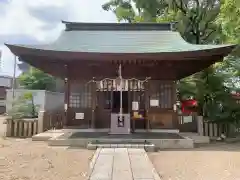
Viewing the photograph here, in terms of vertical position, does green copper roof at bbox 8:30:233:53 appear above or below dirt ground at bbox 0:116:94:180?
above

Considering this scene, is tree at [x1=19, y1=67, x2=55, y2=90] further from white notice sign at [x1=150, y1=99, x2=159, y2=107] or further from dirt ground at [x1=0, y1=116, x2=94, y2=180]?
dirt ground at [x1=0, y1=116, x2=94, y2=180]

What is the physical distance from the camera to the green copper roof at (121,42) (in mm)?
10742

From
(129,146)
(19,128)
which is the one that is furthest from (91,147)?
(19,128)

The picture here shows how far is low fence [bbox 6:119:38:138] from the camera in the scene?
12125 millimetres

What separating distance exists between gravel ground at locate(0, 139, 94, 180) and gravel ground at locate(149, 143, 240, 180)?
5.92 feet

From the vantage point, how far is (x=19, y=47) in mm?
9828

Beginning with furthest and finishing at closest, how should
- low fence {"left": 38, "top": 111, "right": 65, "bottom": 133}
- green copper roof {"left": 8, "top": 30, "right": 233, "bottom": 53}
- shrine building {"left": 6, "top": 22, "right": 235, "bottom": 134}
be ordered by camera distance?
low fence {"left": 38, "top": 111, "right": 65, "bottom": 133} → shrine building {"left": 6, "top": 22, "right": 235, "bottom": 134} → green copper roof {"left": 8, "top": 30, "right": 233, "bottom": 53}

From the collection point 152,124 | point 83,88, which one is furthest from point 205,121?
point 83,88

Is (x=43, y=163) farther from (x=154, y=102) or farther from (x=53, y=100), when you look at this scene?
(x=53, y=100)

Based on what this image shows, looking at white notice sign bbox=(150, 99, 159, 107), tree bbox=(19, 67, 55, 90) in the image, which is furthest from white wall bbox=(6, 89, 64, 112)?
white notice sign bbox=(150, 99, 159, 107)

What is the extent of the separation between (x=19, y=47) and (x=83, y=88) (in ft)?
10.5

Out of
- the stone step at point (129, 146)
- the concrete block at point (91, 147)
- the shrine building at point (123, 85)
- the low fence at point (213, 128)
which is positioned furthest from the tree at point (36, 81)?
the stone step at point (129, 146)

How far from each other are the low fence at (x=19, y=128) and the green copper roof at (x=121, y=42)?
375 centimetres

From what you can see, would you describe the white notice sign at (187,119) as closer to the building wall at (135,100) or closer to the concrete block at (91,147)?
the building wall at (135,100)
